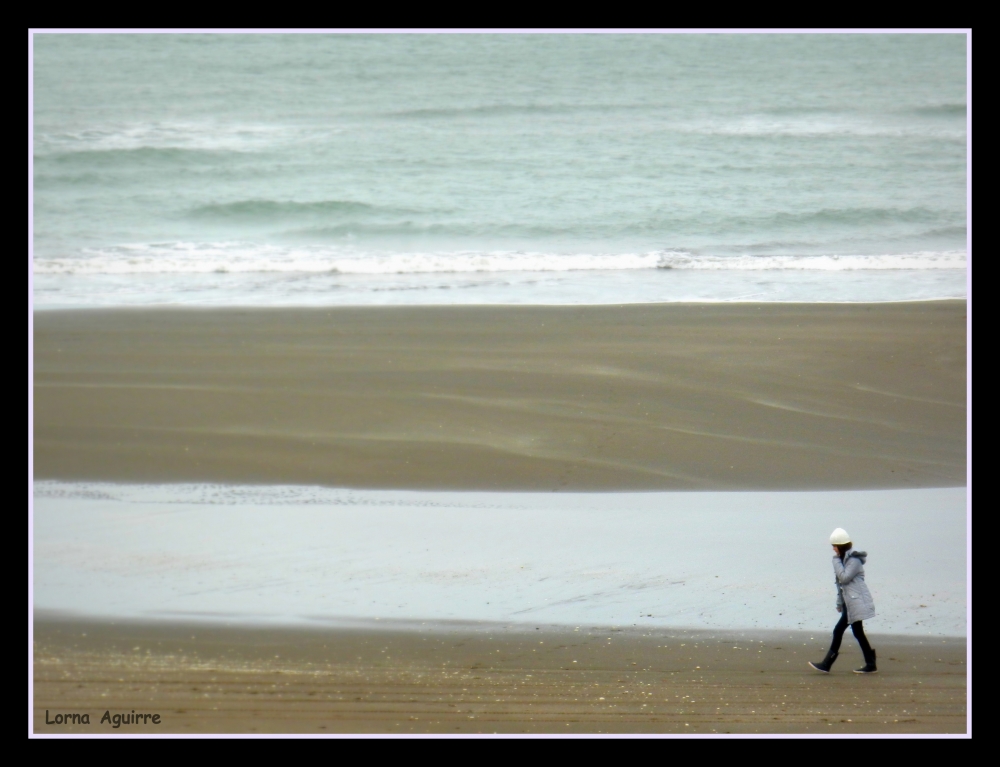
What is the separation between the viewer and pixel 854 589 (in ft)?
12.4

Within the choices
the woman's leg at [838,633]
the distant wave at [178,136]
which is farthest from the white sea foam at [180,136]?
the woman's leg at [838,633]

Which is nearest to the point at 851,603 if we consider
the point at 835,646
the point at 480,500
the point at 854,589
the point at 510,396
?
the point at 854,589

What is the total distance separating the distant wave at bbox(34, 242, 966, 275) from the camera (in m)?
8.16

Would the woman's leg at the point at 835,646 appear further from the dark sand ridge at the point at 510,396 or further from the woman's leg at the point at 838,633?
the dark sand ridge at the point at 510,396

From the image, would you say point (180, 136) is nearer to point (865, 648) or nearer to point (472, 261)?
point (472, 261)

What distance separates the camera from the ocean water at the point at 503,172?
778cm

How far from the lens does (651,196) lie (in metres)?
9.10

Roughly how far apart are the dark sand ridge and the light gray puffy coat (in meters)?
1.51

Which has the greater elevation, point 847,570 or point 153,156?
point 153,156

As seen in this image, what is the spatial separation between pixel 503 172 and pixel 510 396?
451 centimetres

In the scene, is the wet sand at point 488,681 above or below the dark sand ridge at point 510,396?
below

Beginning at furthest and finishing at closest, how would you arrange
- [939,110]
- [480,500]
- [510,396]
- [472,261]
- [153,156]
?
[153,156] → [472,261] → [939,110] → [510,396] → [480,500]

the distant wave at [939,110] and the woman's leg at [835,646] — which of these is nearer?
the woman's leg at [835,646]

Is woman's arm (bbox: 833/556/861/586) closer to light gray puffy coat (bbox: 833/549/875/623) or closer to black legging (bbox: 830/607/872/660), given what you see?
light gray puffy coat (bbox: 833/549/875/623)
